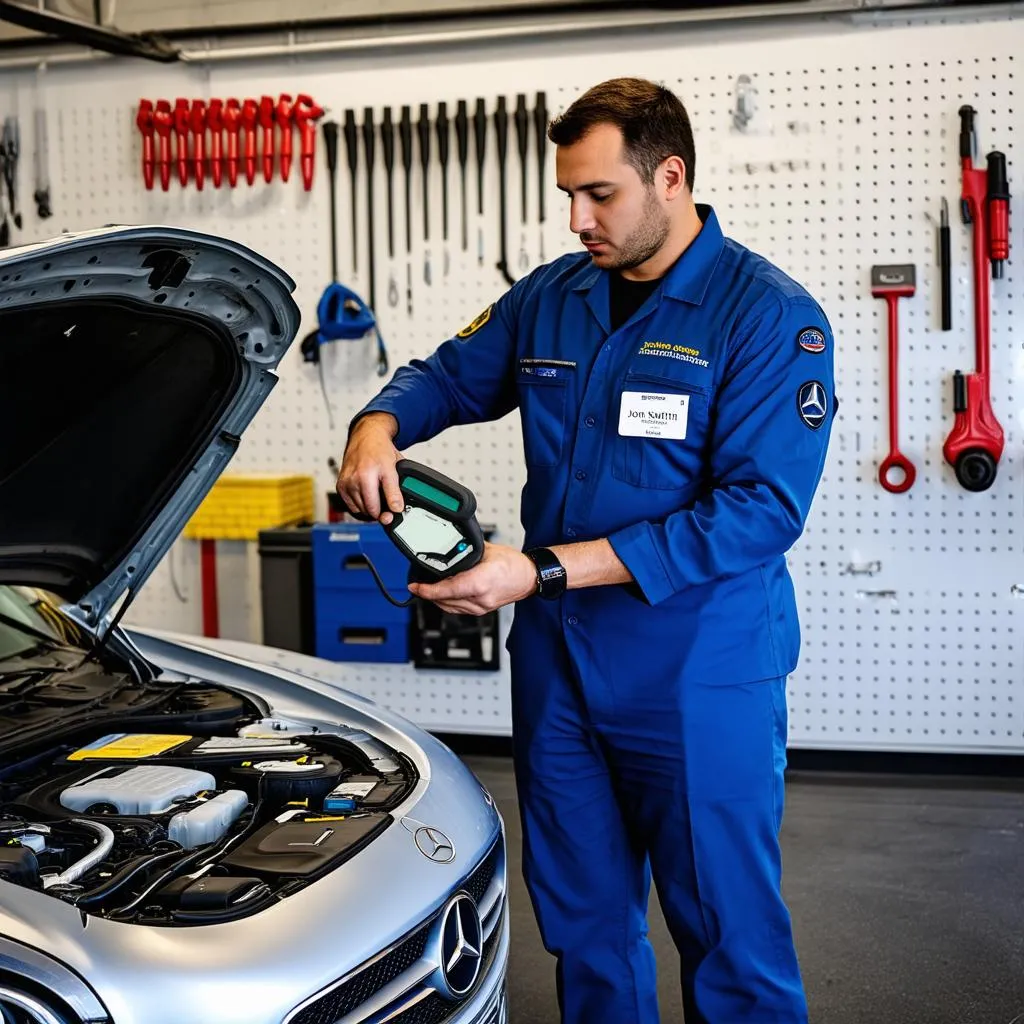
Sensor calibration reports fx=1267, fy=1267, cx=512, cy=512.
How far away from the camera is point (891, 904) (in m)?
3.17

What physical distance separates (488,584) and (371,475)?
25 cm

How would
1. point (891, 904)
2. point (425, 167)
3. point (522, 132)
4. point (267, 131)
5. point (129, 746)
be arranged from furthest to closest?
1. point (267, 131)
2. point (425, 167)
3. point (522, 132)
4. point (891, 904)
5. point (129, 746)

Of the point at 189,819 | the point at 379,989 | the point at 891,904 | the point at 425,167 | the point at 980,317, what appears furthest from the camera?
the point at 425,167

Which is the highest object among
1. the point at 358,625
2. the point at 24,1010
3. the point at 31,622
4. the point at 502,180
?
the point at 502,180

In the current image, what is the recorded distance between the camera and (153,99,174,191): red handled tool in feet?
14.3

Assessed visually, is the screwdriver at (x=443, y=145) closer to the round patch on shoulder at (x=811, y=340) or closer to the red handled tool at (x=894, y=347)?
the red handled tool at (x=894, y=347)

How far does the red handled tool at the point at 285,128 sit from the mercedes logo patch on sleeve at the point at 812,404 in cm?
285

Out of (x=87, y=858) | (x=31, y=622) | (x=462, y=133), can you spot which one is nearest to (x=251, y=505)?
(x=462, y=133)

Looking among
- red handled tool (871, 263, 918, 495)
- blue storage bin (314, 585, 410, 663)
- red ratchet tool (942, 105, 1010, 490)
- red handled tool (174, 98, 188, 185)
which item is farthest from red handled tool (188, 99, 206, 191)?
red ratchet tool (942, 105, 1010, 490)

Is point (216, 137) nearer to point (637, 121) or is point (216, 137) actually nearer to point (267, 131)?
point (267, 131)

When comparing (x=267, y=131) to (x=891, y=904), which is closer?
(x=891, y=904)

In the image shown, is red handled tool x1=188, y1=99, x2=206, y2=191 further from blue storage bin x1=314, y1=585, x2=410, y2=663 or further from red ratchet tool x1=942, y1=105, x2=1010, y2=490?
red ratchet tool x1=942, y1=105, x2=1010, y2=490

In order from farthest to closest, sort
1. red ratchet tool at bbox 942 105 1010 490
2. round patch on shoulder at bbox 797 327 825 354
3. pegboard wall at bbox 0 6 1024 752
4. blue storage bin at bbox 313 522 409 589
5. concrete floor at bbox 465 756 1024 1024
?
1. blue storage bin at bbox 313 522 409 589
2. pegboard wall at bbox 0 6 1024 752
3. red ratchet tool at bbox 942 105 1010 490
4. concrete floor at bbox 465 756 1024 1024
5. round patch on shoulder at bbox 797 327 825 354

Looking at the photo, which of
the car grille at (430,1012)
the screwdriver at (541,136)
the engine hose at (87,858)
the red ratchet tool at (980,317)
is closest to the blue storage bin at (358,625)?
the screwdriver at (541,136)
